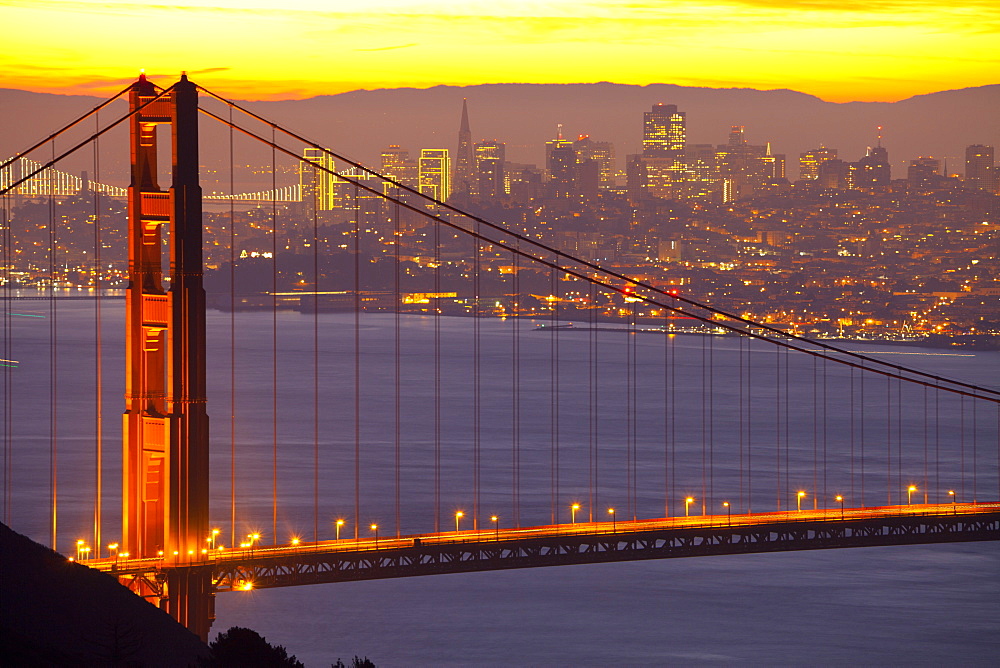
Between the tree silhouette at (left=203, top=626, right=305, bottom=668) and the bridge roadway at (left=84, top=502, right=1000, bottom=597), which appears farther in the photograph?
the bridge roadway at (left=84, top=502, right=1000, bottom=597)

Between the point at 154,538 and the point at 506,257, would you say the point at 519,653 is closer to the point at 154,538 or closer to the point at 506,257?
the point at 154,538

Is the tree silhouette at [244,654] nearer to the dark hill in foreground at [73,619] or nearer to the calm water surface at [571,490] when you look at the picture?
the dark hill in foreground at [73,619]

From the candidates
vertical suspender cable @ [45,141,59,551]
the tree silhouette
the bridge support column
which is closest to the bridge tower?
the bridge support column

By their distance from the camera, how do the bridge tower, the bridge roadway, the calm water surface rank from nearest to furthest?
the bridge tower
the bridge roadway
the calm water surface

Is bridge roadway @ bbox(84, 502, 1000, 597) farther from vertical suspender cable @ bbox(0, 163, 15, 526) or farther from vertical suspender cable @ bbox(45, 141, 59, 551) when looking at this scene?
vertical suspender cable @ bbox(0, 163, 15, 526)

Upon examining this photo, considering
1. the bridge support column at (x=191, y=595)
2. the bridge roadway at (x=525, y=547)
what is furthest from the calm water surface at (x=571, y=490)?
the bridge support column at (x=191, y=595)
